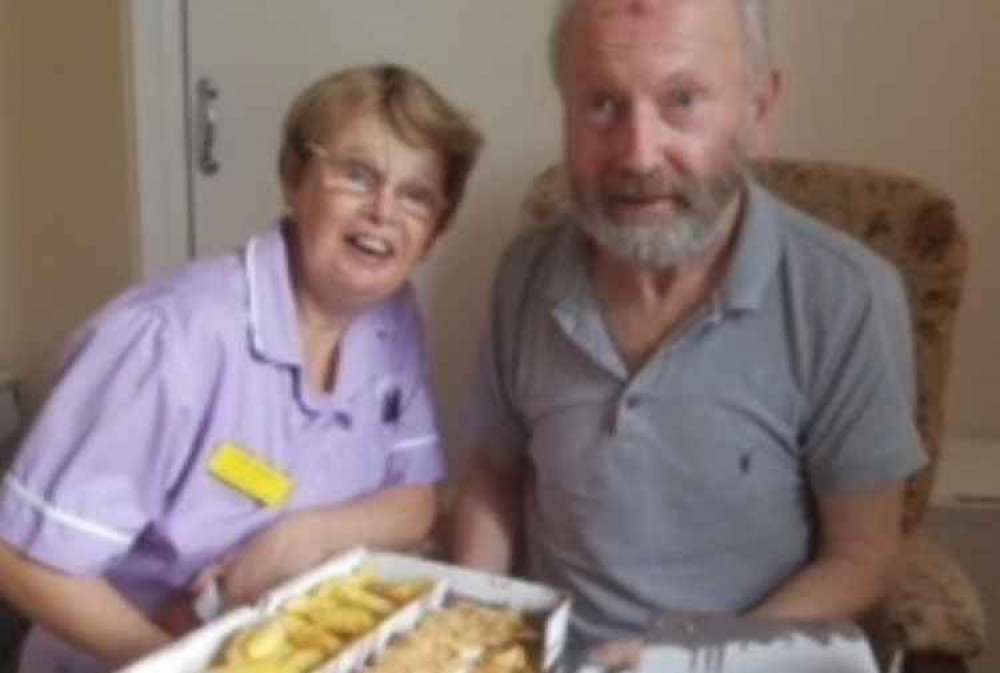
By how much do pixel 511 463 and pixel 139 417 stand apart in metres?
0.47

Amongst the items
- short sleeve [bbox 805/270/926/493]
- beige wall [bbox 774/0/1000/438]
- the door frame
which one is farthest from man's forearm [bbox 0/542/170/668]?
beige wall [bbox 774/0/1000/438]

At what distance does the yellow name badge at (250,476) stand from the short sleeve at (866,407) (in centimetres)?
54

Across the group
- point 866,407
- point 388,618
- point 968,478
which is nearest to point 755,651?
point 388,618

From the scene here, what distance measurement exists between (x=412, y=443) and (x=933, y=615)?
23.2 inches

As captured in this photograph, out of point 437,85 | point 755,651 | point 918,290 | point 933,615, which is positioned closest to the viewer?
point 755,651

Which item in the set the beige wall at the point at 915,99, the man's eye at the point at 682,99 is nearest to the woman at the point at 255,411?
the man's eye at the point at 682,99

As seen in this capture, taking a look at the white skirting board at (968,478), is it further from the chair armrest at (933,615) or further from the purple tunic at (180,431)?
the purple tunic at (180,431)

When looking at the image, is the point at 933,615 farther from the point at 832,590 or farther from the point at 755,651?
the point at 755,651

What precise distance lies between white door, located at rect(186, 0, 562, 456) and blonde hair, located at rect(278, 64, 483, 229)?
795 millimetres

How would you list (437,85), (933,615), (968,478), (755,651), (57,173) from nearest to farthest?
(755,651)
(933,615)
(968,478)
(437,85)
(57,173)

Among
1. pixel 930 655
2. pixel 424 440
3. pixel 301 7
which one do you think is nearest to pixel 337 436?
pixel 424 440

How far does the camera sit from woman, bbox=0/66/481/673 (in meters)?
1.21

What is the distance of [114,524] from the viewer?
122 centimetres

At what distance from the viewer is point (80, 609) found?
1202 mm
